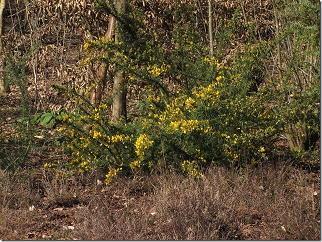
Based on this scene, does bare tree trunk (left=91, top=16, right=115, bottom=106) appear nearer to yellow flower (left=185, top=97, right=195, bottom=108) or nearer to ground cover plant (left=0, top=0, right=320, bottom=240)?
ground cover plant (left=0, top=0, right=320, bottom=240)

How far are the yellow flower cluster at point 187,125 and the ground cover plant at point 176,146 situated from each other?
1 centimetres

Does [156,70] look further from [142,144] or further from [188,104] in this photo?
[142,144]

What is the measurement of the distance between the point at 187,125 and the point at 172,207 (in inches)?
42.3

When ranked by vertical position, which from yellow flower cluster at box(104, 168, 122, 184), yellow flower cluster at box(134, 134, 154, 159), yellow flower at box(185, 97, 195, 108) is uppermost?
yellow flower at box(185, 97, 195, 108)

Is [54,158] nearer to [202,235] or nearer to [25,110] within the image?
[25,110]

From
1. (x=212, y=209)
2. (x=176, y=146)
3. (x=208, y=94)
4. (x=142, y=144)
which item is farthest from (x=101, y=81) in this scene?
(x=212, y=209)

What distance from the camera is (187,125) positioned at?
6422 mm

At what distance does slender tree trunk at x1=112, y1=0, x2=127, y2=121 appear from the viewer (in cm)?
766

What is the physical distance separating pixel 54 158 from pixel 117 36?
174cm

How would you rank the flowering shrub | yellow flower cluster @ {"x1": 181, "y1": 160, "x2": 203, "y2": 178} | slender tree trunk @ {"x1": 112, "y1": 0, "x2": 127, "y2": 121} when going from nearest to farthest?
yellow flower cluster @ {"x1": 181, "y1": 160, "x2": 203, "y2": 178}
the flowering shrub
slender tree trunk @ {"x1": 112, "y1": 0, "x2": 127, "y2": 121}

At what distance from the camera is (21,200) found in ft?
20.6

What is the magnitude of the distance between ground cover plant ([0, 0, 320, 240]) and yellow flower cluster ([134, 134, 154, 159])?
0.05 feet

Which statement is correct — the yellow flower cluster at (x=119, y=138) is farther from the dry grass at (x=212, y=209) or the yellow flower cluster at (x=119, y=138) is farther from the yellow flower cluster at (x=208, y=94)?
the yellow flower cluster at (x=208, y=94)

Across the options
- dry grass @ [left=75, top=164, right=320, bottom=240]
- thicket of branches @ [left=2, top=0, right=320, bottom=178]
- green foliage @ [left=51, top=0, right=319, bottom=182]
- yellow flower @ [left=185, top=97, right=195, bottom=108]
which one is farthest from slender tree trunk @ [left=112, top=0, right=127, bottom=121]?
dry grass @ [left=75, top=164, right=320, bottom=240]
